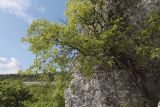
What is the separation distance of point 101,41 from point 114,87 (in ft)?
8.56

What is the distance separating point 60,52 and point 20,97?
1314cm

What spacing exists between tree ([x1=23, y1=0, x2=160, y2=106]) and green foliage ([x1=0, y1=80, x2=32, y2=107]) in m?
11.7

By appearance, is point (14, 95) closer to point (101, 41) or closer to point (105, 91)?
point (105, 91)

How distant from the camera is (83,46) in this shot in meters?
16.0

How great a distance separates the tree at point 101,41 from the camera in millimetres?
16234

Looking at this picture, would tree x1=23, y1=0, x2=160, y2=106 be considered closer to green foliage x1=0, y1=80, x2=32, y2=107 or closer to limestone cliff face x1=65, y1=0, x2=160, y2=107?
limestone cliff face x1=65, y1=0, x2=160, y2=107

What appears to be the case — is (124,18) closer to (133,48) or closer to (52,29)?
(133,48)

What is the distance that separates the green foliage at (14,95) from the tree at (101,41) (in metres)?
11.7

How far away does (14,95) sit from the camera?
28.7 metres

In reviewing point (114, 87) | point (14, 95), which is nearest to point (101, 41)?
point (114, 87)

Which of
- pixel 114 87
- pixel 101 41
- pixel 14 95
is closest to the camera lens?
pixel 101 41

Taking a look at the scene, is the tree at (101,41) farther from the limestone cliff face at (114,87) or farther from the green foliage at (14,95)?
the green foliage at (14,95)

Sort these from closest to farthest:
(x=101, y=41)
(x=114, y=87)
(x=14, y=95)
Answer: (x=101, y=41), (x=114, y=87), (x=14, y=95)

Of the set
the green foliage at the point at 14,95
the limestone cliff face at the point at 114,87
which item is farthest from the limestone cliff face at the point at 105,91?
the green foliage at the point at 14,95
